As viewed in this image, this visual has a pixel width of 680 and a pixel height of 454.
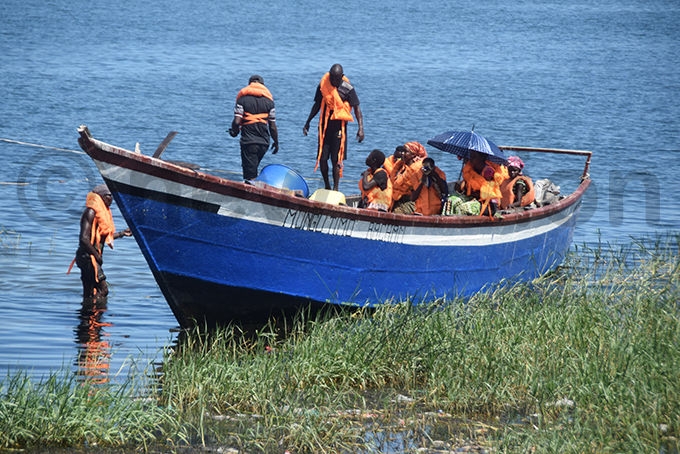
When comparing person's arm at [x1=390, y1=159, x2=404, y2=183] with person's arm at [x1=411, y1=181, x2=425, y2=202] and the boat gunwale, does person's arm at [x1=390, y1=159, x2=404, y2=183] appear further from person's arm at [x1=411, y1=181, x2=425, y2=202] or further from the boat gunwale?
the boat gunwale

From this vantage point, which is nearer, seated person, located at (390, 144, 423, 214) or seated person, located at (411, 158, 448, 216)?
seated person, located at (390, 144, 423, 214)

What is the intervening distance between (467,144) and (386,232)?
5.77 feet

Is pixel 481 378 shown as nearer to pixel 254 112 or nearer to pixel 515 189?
pixel 515 189

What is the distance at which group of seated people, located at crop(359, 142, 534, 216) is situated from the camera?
30.4ft

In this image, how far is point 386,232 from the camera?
849 centimetres

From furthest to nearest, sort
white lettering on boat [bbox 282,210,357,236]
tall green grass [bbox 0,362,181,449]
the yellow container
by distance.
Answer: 1. the yellow container
2. white lettering on boat [bbox 282,210,357,236]
3. tall green grass [bbox 0,362,181,449]

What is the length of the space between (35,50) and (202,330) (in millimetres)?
48641

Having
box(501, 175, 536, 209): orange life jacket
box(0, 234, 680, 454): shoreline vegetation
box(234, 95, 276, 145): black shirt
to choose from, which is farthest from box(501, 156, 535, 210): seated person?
box(234, 95, 276, 145): black shirt

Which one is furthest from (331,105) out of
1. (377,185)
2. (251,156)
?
(377,185)

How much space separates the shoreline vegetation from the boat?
0.79 m

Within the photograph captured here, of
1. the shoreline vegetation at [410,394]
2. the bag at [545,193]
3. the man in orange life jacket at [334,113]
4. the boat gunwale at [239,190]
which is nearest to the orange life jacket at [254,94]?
the man in orange life jacket at [334,113]

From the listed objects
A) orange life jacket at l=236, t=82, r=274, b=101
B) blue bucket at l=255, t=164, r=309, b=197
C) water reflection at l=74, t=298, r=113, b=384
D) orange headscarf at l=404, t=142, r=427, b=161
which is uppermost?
orange life jacket at l=236, t=82, r=274, b=101

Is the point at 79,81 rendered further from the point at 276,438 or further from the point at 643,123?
the point at 276,438

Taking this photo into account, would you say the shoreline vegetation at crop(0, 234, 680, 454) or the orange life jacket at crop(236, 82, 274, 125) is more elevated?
the orange life jacket at crop(236, 82, 274, 125)
